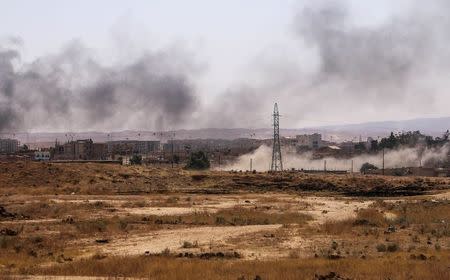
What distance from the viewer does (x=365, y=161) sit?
151875mm

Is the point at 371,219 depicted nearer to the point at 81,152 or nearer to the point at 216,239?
the point at 216,239

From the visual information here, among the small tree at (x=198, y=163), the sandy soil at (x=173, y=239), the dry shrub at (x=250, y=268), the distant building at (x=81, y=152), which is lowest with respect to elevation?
the sandy soil at (x=173, y=239)

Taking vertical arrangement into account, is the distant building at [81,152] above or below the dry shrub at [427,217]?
above

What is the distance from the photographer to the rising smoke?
147250 millimetres

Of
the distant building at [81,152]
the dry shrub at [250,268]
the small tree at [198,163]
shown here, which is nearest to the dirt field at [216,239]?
the dry shrub at [250,268]

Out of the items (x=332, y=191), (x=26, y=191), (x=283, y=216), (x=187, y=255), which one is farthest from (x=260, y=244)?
(x=332, y=191)

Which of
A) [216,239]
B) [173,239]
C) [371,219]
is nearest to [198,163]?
[371,219]

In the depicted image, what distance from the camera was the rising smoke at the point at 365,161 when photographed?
483 ft

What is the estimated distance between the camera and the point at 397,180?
275 feet

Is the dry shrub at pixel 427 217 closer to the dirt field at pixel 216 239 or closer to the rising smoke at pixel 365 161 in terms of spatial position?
the dirt field at pixel 216 239

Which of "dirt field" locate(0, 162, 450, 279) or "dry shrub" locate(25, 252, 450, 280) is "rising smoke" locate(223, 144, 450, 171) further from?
"dry shrub" locate(25, 252, 450, 280)

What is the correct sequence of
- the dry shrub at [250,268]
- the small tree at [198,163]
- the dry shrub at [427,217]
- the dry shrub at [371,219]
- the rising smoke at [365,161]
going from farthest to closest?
the rising smoke at [365,161], the small tree at [198,163], the dry shrub at [371,219], the dry shrub at [427,217], the dry shrub at [250,268]

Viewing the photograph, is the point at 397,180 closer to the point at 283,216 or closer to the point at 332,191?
the point at 332,191

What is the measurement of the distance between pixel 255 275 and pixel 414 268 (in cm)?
562
